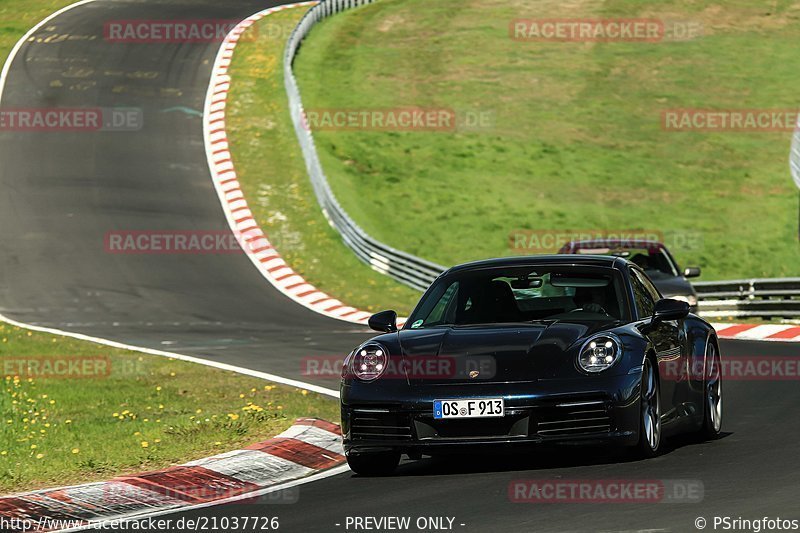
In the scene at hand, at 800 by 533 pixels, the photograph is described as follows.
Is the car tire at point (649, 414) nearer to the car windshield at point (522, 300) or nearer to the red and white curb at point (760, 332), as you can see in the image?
the car windshield at point (522, 300)

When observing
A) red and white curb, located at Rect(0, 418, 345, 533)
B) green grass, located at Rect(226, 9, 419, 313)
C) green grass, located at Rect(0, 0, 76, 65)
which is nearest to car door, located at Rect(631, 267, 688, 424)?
red and white curb, located at Rect(0, 418, 345, 533)

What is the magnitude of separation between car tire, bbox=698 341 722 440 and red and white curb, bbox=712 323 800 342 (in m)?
9.06

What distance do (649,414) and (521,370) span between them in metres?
1.00

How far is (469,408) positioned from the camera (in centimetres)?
975

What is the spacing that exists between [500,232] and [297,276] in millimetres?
7343

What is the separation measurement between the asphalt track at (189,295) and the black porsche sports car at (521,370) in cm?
27

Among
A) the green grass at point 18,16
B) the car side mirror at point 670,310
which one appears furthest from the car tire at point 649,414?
the green grass at point 18,16

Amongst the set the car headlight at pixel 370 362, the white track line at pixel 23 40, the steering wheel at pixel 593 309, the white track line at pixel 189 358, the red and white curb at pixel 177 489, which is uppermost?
the white track line at pixel 23 40

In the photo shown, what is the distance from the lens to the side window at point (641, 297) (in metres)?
11.2

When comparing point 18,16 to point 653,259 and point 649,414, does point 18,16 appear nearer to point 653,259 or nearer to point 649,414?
point 653,259

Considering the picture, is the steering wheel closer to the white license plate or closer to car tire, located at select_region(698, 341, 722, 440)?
car tire, located at select_region(698, 341, 722, 440)

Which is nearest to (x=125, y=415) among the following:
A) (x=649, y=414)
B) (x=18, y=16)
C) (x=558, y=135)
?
(x=649, y=414)

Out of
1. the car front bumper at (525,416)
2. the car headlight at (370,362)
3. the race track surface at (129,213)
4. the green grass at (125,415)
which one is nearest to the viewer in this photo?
the car front bumper at (525,416)

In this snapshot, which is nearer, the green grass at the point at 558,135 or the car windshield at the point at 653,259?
the car windshield at the point at 653,259
